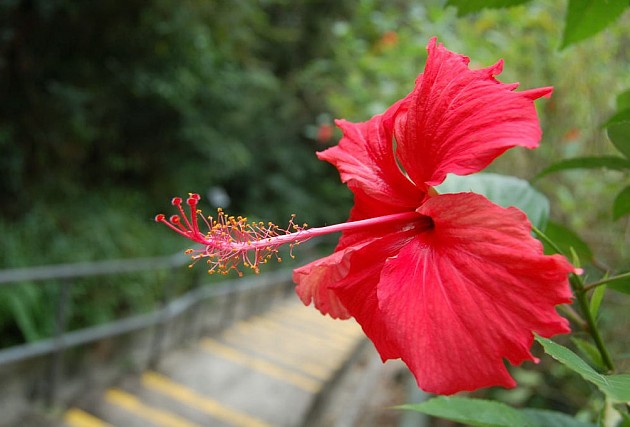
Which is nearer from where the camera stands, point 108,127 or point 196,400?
point 196,400

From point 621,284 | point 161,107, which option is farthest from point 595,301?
point 161,107

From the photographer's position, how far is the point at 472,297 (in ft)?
1.53

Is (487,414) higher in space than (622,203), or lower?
lower

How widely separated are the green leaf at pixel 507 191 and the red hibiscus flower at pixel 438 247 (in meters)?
0.12

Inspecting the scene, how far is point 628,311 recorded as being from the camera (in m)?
1.99

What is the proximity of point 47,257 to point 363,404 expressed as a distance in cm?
247

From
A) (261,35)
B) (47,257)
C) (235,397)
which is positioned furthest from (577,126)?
(261,35)

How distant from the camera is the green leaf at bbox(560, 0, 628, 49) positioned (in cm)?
68

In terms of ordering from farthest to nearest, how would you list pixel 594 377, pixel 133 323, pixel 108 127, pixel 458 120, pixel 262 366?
1. pixel 108 127
2. pixel 262 366
3. pixel 133 323
4. pixel 458 120
5. pixel 594 377

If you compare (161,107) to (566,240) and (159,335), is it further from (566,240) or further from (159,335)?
(566,240)

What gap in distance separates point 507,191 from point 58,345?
10.4ft

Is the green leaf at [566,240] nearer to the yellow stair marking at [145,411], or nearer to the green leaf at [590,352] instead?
the green leaf at [590,352]

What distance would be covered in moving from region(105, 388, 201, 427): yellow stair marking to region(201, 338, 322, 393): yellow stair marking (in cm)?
105

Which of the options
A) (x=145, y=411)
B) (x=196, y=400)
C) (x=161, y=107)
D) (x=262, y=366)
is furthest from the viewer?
(x=161, y=107)
